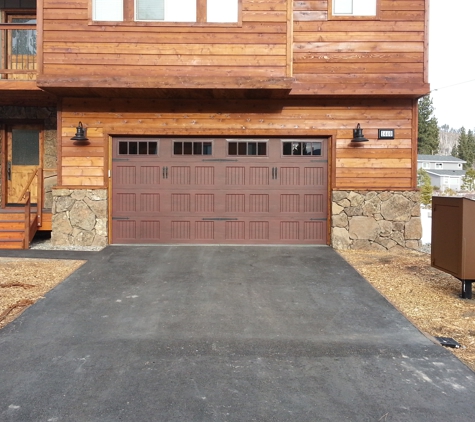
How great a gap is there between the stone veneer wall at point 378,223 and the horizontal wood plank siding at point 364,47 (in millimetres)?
2296

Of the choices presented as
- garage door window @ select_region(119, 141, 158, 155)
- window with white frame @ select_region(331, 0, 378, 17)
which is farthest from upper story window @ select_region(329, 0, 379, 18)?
garage door window @ select_region(119, 141, 158, 155)

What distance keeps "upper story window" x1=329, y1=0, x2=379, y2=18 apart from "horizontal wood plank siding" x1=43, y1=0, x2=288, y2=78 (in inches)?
46.3

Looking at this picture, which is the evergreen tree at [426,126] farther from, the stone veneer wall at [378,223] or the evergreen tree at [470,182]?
the stone veneer wall at [378,223]

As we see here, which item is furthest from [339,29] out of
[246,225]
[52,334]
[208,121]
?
[52,334]

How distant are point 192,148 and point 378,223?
4.07 meters

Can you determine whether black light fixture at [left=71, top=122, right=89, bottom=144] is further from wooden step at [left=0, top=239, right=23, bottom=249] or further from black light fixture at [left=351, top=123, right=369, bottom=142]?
black light fixture at [left=351, top=123, right=369, bottom=142]

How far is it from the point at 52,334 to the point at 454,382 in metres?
3.44

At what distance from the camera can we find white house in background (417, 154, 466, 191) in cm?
5725

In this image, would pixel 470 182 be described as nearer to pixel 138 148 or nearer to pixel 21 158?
pixel 138 148

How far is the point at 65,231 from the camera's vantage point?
8.27 metres

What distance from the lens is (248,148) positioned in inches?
328

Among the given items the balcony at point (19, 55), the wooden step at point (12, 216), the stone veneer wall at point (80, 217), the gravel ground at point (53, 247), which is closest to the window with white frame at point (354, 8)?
the stone veneer wall at point (80, 217)

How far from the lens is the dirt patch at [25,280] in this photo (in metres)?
4.63

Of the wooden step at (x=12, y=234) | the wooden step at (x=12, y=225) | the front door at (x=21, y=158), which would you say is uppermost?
the front door at (x=21, y=158)
